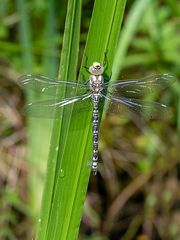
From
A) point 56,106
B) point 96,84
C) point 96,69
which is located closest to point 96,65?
point 96,69

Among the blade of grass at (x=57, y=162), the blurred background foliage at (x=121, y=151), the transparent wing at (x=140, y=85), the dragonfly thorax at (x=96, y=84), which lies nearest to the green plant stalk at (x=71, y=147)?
the blade of grass at (x=57, y=162)

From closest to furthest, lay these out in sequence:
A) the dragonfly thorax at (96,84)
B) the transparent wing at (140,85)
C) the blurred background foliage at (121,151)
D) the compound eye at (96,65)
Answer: the compound eye at (96,65) < the dragonfly thorax at (96,84) < the transparent wing at (140,85) < the blurred background foliage at (121,151)

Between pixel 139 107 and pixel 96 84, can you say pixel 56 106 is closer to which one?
pixel 96 84

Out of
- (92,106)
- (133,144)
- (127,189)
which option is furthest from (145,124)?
(92,106)

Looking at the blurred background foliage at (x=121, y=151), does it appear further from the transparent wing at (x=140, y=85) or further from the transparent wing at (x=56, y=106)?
the transparent wing at (x=56, y=106)

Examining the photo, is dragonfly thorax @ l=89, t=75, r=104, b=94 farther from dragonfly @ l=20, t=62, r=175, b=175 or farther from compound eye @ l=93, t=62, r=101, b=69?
compound eye @ l=93, t=62, r=101, b=69
